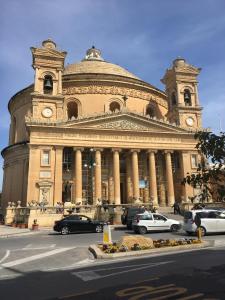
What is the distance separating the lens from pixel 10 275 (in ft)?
31.1

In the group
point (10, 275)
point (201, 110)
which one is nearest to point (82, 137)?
point (201, 110)

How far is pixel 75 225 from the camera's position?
78.8 feet

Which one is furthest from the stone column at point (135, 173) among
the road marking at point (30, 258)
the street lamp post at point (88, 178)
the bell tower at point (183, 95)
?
the road marking at point (30, 258)

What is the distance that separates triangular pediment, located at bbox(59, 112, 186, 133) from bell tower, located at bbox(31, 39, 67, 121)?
336 centimetres

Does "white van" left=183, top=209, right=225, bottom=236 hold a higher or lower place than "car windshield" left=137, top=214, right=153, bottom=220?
lower

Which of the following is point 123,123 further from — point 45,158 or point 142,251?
point 142,251

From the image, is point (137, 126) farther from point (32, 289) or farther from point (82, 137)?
point (32, 289)

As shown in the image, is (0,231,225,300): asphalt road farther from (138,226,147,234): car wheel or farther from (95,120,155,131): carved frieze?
(95,120,155,131): carved frieze

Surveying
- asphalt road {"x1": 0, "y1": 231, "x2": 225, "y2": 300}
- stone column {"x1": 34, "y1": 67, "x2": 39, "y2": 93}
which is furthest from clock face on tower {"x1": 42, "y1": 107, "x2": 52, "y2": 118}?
asphalt road {"x1": 0, "y1": 231, "x2": 225, "y2": 300}

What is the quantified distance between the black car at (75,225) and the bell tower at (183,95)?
26.9 m

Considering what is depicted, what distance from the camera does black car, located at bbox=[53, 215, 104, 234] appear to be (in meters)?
23.6

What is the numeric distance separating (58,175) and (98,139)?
22.3 ft

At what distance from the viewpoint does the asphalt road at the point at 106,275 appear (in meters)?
7.20

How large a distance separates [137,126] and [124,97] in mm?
7115
